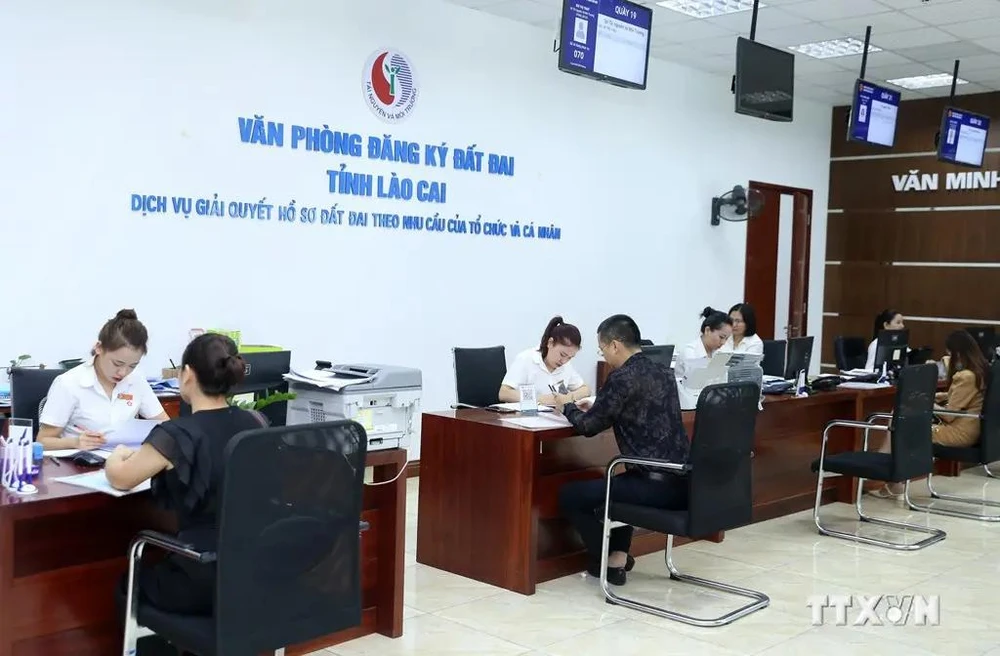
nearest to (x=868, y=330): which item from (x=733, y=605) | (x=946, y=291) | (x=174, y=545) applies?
(x=946, y=291)

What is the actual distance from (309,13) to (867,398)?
438 cm

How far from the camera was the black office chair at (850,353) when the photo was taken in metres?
8.26

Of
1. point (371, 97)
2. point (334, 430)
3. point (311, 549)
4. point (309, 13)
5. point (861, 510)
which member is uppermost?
point (309, 13)

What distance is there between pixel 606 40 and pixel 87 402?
331 centimetres

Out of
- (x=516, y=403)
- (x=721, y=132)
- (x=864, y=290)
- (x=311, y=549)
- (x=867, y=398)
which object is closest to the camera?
(x=311, y=549)

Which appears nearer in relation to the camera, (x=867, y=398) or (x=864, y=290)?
(x=867, y=398)

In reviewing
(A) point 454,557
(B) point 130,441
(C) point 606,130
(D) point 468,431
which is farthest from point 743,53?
(B) point 130,441

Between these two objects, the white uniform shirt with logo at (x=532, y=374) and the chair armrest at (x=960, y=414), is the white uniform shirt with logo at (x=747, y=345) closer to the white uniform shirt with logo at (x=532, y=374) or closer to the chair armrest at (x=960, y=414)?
the chair armrest at (x=960, y=414)

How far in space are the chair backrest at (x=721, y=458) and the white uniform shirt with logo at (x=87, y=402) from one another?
2.23 meters

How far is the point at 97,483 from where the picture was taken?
287cm

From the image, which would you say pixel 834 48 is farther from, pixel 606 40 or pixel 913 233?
pixel 606 40

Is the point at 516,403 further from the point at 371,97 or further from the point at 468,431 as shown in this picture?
A: the point at 371,97

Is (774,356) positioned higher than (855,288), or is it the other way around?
(855,288)

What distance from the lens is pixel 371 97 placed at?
6559 millimetres
